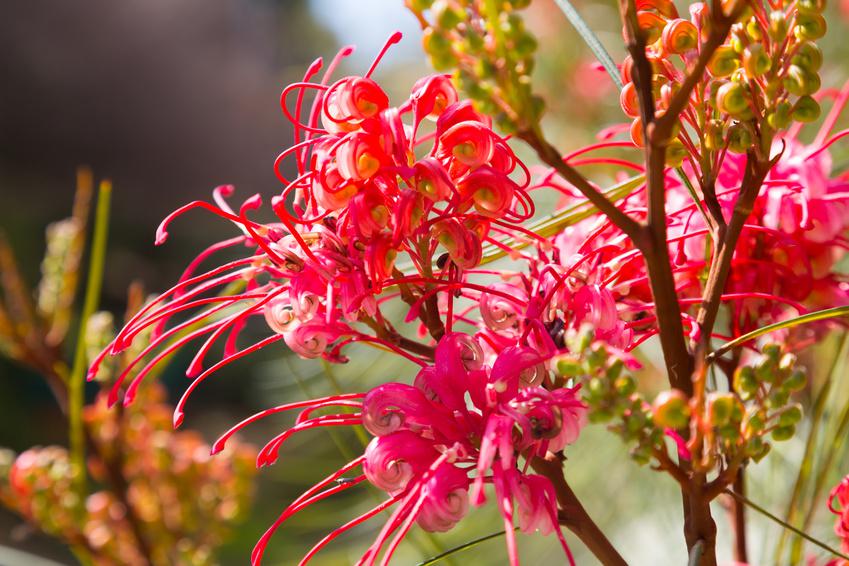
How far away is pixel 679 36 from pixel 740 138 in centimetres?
3

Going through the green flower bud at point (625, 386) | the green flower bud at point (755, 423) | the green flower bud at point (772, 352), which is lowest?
the green flower bud at point (755, 423)

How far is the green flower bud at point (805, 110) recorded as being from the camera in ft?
0.60

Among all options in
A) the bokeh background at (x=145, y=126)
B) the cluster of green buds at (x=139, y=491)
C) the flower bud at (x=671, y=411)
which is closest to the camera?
the flower bud at (x=671, y=411)

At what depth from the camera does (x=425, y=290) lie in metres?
0.23

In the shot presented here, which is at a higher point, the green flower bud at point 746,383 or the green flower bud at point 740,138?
the green flower bud at point 740,138

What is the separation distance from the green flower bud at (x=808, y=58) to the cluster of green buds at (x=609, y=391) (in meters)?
0.07

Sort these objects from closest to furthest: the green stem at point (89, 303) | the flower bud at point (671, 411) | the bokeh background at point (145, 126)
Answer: the flower bud at point (671, 411)
the green stem at point (89, 303)
the bokeh background at point (145, 126)

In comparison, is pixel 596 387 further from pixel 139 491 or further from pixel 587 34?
pixel 139 491

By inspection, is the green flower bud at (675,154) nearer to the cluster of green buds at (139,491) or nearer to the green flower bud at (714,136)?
the green flower bud at (714,136)

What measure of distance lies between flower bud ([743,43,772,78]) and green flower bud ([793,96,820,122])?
0.04ft

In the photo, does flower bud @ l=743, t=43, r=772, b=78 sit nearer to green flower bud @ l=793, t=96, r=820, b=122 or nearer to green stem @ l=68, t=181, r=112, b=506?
green flower bud @ l=793, t=96, r=820, b=122

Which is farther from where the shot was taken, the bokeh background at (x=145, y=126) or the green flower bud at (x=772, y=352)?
the bokeh background at (x=145, y=126)

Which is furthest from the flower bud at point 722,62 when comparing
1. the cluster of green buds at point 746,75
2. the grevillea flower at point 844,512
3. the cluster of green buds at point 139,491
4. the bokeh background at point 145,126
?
the bokeh background at point 145,126

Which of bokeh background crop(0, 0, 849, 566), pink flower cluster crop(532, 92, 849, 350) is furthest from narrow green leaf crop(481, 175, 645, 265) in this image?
bokeh background crop(0, 0, 849, 566)
